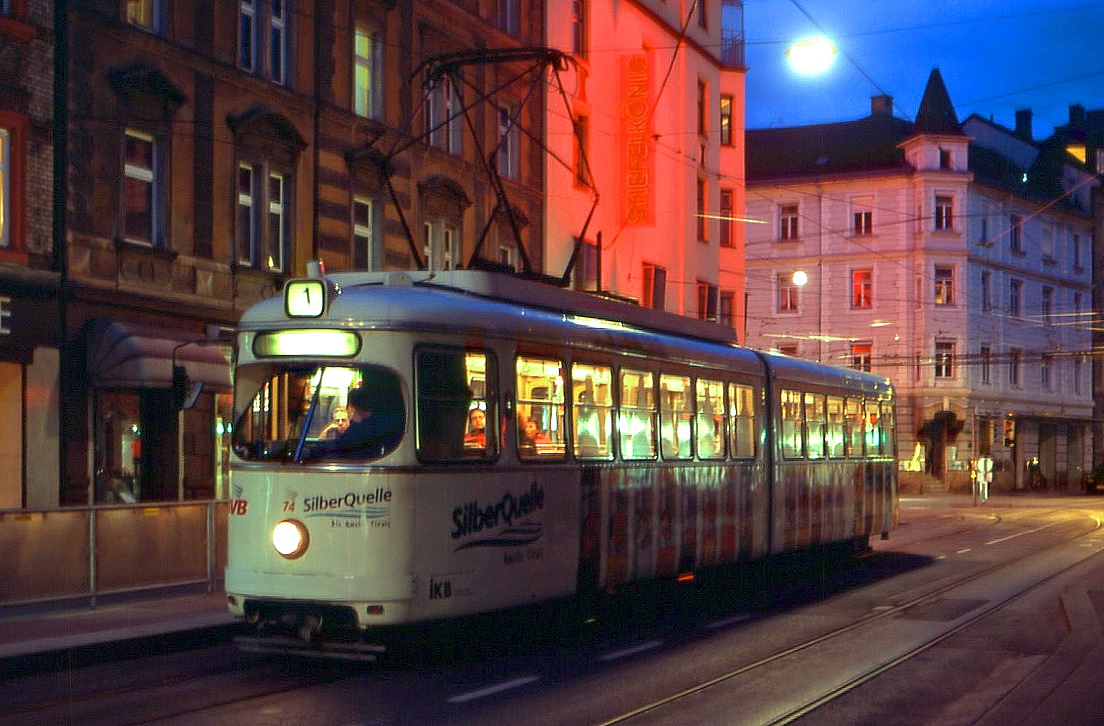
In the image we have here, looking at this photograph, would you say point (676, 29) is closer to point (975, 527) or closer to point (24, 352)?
point (975, 527)

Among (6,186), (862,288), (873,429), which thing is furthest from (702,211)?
(6,186)

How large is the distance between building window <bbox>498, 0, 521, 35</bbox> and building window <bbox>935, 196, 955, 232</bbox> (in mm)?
32975

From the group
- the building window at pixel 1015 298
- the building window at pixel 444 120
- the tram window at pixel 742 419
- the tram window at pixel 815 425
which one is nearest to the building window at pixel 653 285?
the building window at pixel 444 120

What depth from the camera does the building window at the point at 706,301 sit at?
4251cm

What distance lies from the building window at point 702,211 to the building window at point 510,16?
10.2m

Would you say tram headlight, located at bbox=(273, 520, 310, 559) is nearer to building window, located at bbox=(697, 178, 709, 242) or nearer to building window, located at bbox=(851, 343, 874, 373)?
building window, located at bbox=(697, 178, 709, 242)

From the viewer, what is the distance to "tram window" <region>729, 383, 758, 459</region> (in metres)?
17.5

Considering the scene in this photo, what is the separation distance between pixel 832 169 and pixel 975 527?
33.2m

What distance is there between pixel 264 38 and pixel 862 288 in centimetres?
4295

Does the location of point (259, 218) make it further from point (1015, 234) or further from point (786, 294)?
point (1015, 234)

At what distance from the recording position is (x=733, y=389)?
1753 cm

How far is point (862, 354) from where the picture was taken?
63.7 metres

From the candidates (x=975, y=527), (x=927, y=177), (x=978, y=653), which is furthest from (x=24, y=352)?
(x=927, y=177)

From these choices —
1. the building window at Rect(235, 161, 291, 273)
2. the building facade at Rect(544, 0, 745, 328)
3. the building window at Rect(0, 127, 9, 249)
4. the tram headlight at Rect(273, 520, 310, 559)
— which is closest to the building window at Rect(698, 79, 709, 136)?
the building facade at Rect(544, 0, 745, 328)
